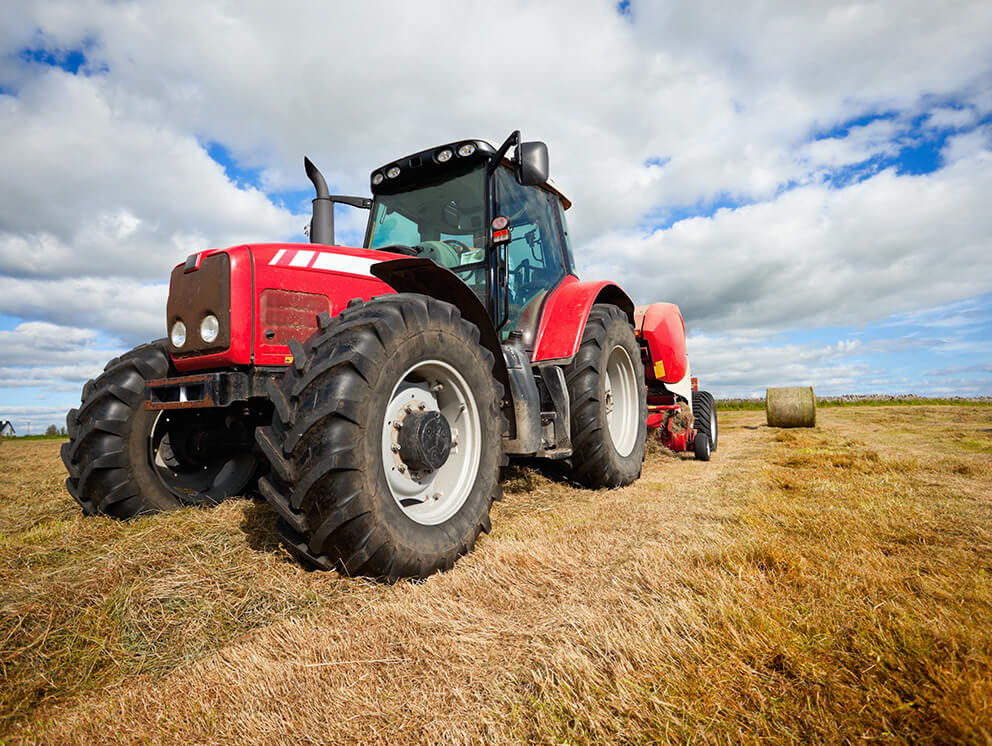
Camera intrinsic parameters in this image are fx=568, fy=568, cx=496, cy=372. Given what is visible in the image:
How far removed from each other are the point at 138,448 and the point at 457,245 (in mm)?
2255

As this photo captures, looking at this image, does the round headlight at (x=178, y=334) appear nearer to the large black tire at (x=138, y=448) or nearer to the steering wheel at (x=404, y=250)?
the large black tire at (x=138, y=448)

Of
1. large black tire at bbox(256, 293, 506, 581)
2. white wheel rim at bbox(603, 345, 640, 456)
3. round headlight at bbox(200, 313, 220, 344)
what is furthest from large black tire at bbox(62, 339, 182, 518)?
white wheel rim at bbox(603, 345, 640, 456)

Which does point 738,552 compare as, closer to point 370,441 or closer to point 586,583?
point 586,583

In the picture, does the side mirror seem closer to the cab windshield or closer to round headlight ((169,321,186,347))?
the cab windshield

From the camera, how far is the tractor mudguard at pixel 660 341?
605 cm

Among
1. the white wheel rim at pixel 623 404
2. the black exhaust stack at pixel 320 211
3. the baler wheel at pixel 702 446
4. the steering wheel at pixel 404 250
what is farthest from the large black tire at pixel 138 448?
the baler wheel at pixel 702 446

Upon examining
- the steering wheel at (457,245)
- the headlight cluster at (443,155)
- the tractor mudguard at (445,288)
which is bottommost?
the tractor mudguard at (445,288)

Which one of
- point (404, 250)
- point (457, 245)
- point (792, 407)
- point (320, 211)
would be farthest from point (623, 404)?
point (792, 407)

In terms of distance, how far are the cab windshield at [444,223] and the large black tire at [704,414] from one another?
415 centimetres

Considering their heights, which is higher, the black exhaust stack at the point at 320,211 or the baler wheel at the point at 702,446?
the black exhaust stack at the point at 320,211

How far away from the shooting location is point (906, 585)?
1.75 m

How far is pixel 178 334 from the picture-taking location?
2875mm

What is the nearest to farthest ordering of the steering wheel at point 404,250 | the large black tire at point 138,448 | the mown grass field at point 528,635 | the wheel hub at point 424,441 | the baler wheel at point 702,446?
the mown grass field at point 528,635 → the wheel hub at point 424,441 → the large black tire at point 138,448 → the steering wheel at point 404,250 → the baler wheel at point 702,446

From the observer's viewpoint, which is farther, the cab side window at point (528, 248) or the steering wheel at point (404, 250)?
the cab side window at point (528, 248)
